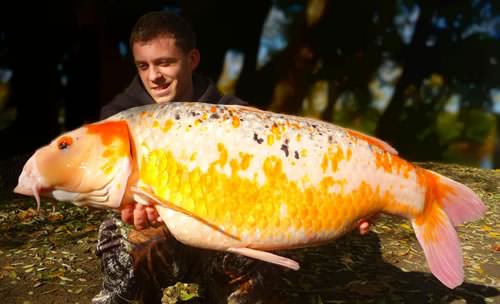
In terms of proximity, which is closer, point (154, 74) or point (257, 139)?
point (257, 139)

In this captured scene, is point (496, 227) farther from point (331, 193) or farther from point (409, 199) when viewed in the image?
point (331, 193)

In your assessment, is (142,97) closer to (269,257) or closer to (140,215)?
(140,215)

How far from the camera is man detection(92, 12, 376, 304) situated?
Answer: 5.97ft

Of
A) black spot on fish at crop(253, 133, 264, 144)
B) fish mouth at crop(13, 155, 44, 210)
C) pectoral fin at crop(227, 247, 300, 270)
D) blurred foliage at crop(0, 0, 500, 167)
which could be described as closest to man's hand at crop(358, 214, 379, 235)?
pectoral fin at crop(227, 247, 300, 270)

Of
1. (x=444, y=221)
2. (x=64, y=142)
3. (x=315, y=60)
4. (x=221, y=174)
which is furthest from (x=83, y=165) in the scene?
(x=315, y=60)

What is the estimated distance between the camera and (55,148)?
139 centimetres

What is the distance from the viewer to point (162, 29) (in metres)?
1.88

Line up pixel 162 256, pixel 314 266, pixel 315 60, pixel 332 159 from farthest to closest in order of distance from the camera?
pixel 315 60, pixel 314 266, pixel 162 256, pixel 332 159

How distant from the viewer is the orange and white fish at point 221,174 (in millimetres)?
1347

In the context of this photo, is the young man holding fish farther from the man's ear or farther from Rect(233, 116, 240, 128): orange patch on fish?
the man's ear

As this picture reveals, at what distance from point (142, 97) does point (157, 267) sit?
2.43ft

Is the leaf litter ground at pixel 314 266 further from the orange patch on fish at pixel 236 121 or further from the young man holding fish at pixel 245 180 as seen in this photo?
the orange patch on fish at pixel 236 121

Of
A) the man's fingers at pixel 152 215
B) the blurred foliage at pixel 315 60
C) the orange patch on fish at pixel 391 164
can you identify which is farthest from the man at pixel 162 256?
the blurred foliage at pixel 315 60

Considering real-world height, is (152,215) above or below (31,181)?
below
